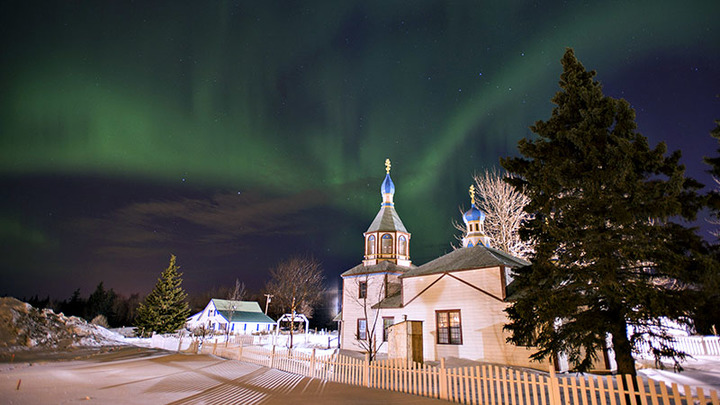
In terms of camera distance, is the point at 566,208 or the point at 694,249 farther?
the point at 566,208

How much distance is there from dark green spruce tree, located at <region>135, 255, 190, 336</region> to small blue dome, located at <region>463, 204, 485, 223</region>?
1485 inches

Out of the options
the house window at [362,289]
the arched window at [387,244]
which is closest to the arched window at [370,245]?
the arched window at [387,244]

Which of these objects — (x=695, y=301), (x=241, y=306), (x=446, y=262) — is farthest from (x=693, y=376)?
(x=241, y=306)

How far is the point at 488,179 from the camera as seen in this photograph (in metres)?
30.8

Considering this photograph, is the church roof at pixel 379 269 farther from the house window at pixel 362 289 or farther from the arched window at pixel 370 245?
the arched window at pixel 370 245

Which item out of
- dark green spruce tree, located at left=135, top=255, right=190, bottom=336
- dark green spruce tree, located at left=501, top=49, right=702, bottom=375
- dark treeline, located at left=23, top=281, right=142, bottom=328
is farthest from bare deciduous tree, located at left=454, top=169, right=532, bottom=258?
dark treeline, located at left=23, top=281, right=142, bottom=328

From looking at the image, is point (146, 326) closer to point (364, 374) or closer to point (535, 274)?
point (364, 374)

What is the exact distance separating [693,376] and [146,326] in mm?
51456

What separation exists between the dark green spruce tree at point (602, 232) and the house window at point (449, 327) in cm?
1161

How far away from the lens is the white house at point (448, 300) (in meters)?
20.7

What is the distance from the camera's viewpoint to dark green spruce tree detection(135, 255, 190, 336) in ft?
149

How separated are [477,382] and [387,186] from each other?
1097 inches

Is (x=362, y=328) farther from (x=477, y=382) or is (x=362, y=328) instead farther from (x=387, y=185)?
(x=477, y=382)

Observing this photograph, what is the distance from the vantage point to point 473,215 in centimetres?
3114
